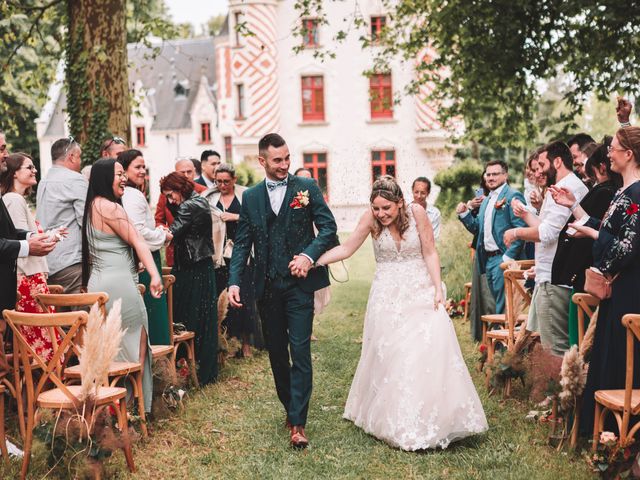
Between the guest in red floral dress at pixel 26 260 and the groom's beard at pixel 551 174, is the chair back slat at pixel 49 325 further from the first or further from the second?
the groom's beard at pixel 551 174

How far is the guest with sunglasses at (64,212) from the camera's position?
7148mm

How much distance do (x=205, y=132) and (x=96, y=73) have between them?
3999 centimetres

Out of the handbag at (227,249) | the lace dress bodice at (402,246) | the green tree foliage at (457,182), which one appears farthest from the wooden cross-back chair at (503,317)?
the green tree foliage at (457,182)

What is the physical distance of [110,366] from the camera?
225 inches

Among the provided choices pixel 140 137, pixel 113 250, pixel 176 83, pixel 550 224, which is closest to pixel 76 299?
pixel 113 250

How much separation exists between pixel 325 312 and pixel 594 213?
8245 mm

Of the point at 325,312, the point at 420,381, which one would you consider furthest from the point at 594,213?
the point at 325,312

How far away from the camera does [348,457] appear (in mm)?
5777

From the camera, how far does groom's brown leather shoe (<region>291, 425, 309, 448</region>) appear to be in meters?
5.99

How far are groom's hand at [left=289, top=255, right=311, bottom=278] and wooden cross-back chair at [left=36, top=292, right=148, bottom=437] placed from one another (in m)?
1.36

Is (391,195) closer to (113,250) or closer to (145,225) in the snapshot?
(113,250)

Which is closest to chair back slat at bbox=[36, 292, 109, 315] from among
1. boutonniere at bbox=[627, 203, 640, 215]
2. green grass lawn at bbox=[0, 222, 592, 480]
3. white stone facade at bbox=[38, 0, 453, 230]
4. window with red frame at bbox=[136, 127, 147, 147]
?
green grass lawn at bbox=[0, 222, 592, 480]

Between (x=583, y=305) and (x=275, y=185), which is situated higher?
(x=275, y=185)

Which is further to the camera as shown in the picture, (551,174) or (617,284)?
(551,174)
